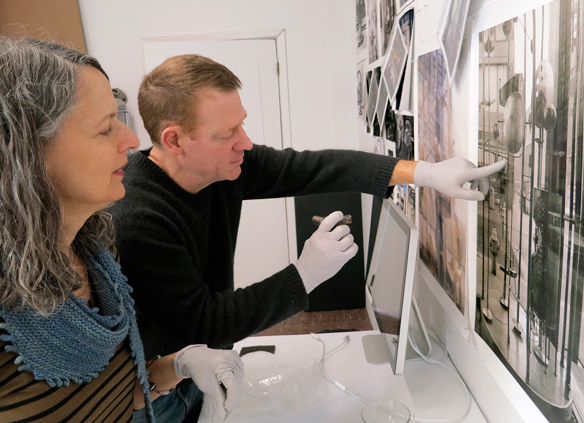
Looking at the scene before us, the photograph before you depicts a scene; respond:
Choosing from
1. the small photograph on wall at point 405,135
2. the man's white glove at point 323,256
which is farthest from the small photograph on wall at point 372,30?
the man's white glove at point 323,256

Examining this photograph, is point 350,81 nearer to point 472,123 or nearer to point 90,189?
point 472,123

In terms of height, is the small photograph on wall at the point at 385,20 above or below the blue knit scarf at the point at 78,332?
above

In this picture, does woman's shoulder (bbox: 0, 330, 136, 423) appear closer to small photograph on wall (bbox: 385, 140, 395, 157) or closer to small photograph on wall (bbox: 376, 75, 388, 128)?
small photograph on wall (bbox: 385, 140, 395, 157)

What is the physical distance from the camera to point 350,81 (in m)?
2.71

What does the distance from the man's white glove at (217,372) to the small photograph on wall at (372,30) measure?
4.62 feet

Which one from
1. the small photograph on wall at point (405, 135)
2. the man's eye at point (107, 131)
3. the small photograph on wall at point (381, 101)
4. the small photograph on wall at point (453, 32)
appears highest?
the small photograph on wall at point (453, 32)

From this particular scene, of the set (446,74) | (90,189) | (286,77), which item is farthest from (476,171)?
(286,77)

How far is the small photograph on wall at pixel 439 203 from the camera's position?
101 cm

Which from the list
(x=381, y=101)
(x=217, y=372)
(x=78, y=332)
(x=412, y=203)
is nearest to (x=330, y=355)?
(x=217, y=372)

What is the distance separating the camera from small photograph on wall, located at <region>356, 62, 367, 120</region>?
234 cm

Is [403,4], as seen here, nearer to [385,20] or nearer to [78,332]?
[385,20]

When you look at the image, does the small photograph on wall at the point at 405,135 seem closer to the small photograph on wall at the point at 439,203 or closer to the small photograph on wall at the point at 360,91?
the small photograph on wall at the point at 439,203

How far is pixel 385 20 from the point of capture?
1.65 meters

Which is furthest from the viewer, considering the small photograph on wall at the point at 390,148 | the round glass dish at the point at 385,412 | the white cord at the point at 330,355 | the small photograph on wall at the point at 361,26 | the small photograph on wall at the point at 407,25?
the small photograph on wall at the point at 361,26
